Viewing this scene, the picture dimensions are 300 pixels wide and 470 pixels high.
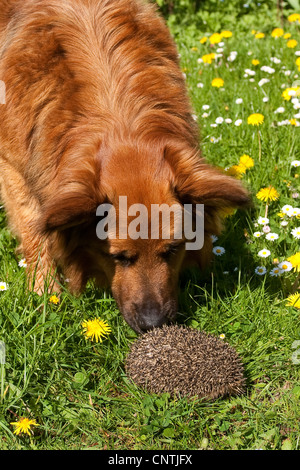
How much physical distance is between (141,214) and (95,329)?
786 millimetres

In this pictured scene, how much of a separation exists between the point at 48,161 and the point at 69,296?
863mm

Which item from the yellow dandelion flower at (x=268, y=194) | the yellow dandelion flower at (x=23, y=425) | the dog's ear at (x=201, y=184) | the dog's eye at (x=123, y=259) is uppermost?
the dog's ear at (x=201, y=184)

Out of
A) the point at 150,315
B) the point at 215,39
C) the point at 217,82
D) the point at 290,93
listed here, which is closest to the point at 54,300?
the point at 150,315

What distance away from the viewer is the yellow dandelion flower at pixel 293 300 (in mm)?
3963

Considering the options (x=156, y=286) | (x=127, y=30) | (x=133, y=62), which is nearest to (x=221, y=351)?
(x=156, y=286)

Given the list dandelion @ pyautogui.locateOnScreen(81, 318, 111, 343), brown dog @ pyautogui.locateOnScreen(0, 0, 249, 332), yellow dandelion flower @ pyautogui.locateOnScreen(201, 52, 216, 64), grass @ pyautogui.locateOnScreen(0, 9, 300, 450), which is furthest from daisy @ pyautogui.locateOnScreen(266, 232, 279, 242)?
yellow dandelion flower @ pyautogui.locateOnScreen(201, 52, 216, 64)

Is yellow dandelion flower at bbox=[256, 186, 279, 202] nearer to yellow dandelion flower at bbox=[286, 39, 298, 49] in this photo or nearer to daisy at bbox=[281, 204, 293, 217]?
daisy at bbox=[281, 204, 293, 217]

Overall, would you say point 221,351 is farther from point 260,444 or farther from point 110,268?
point 110,268

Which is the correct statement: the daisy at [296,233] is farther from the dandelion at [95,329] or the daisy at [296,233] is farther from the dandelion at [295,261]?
the dandelion at [95,329]

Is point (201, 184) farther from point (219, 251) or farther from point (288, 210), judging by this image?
point (288, 210)

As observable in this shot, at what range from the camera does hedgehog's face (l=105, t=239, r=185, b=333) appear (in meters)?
3.54

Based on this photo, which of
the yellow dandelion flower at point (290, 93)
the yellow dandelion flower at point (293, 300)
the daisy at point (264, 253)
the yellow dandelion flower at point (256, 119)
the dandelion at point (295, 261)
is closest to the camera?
the yellow dandelion flower at point (293, 300)

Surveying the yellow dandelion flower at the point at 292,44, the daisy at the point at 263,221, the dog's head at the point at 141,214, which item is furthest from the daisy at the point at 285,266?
the yellow dandelion flower at the point at 292,44

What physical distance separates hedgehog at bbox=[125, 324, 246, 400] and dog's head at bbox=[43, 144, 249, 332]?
137 mm
